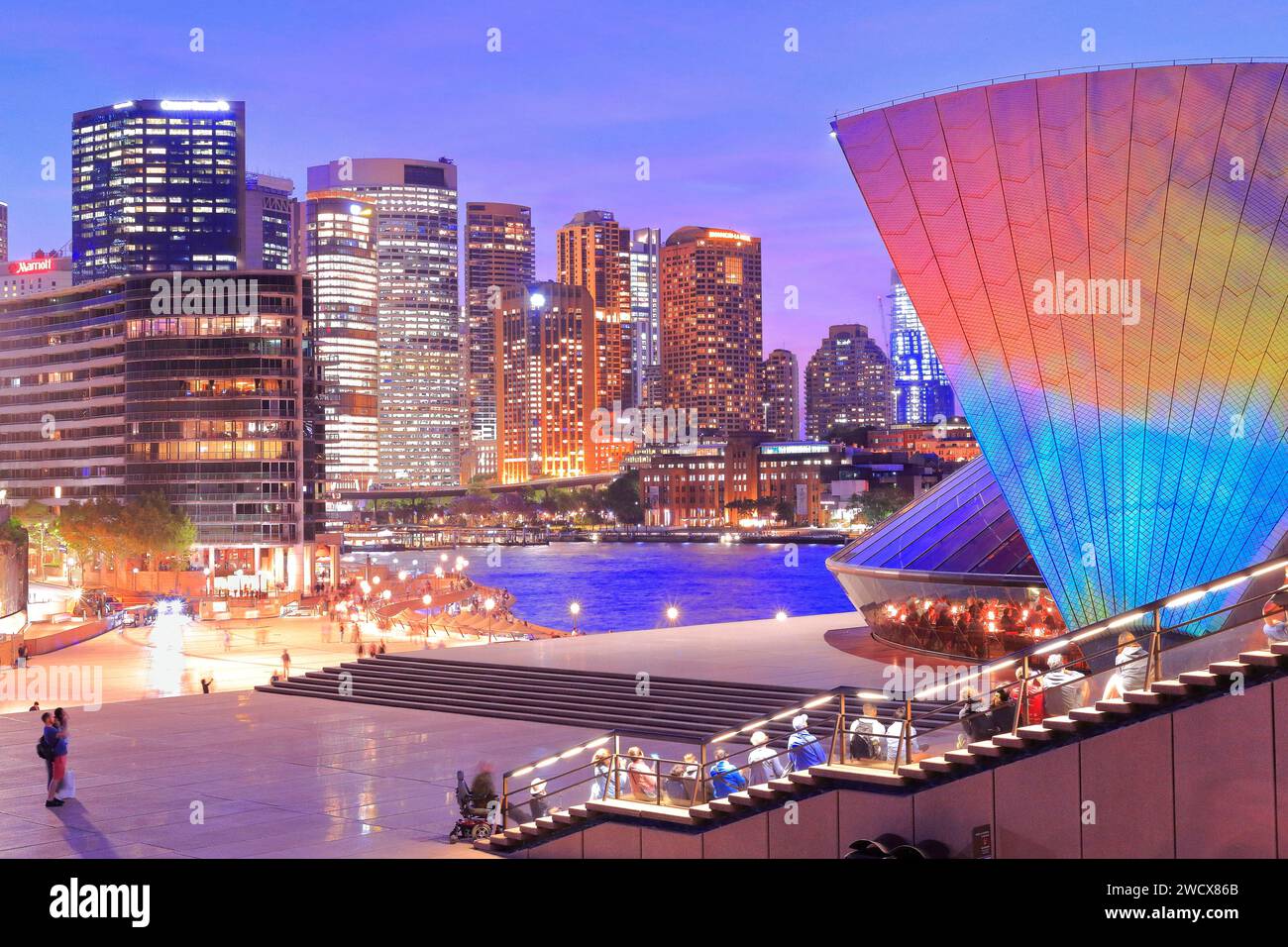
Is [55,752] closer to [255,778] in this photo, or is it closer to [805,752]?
[255,778]

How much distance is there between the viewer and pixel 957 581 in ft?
99.4

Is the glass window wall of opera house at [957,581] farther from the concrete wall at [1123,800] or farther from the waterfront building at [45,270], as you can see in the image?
the waterfront building at [45,270]

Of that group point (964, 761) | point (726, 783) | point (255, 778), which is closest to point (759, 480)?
point (255, 778)

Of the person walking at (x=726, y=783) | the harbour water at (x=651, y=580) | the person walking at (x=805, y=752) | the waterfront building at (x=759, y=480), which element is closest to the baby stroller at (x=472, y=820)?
the person walking at (x=726, y=783)

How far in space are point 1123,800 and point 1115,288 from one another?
1225 cm

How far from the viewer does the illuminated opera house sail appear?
69.2 feet

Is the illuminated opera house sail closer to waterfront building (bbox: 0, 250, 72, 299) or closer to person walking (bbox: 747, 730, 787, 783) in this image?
person walking (bbox: 747, 730, 787, 783)

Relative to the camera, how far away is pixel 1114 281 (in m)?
22.2

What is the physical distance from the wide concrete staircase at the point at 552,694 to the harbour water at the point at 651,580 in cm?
3940

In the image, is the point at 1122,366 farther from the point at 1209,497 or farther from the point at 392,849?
the point at 392,849

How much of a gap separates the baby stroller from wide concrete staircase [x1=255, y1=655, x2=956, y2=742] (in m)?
6.16

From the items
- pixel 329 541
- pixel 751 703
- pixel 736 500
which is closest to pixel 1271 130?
pixel 751 703
